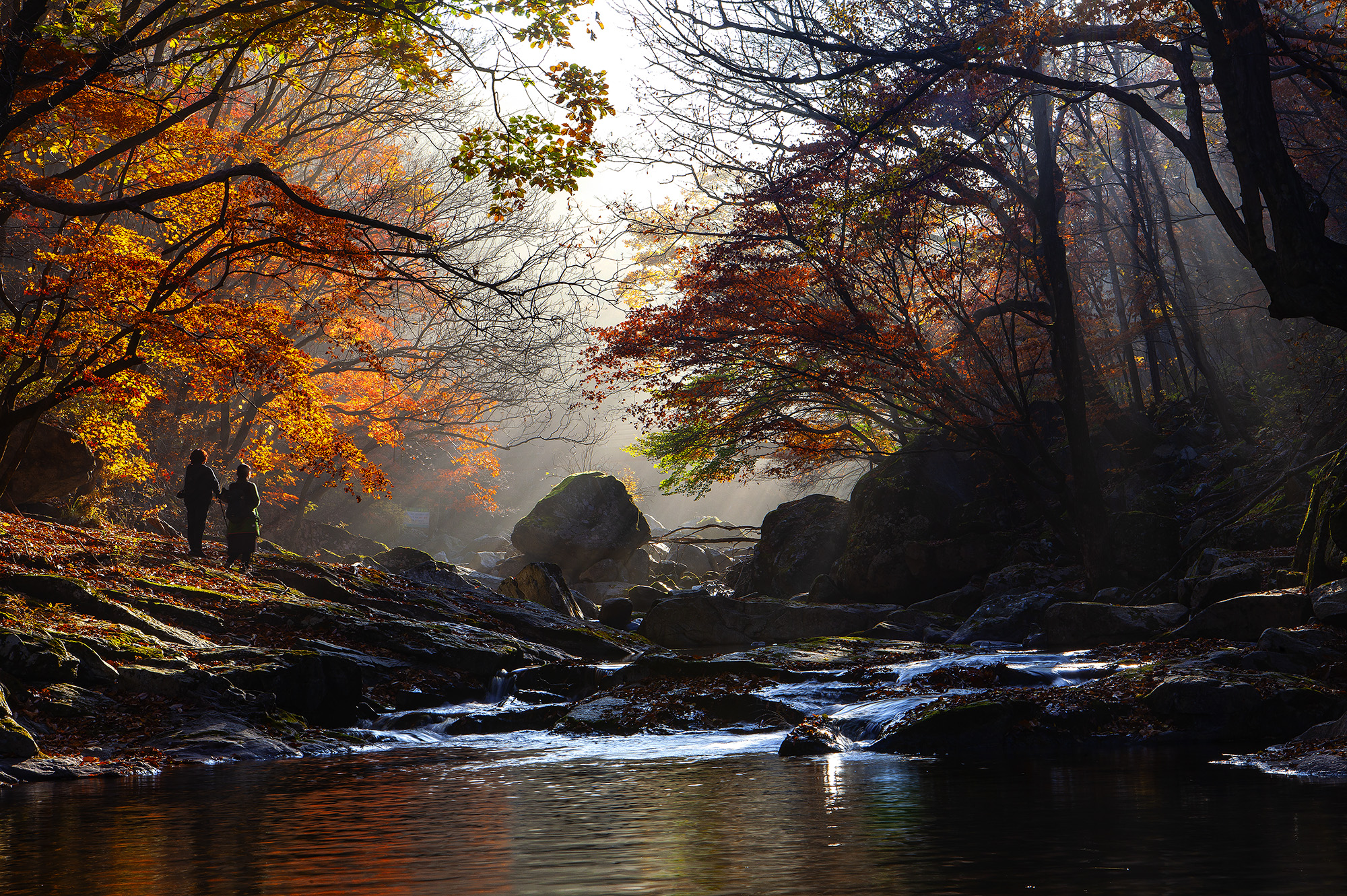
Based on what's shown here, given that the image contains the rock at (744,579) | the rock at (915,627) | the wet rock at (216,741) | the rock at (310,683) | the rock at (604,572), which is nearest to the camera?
the wet rock at (216,741)

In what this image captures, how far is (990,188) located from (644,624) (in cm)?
1042

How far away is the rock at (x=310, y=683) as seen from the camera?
979 cm

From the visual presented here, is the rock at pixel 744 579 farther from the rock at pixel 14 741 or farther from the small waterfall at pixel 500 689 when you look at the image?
the rock at pixel 14 741

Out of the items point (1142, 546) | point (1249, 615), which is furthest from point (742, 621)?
point (1249, 615)

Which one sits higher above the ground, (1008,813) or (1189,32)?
(1189,32)

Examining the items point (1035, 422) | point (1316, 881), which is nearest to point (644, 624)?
point (1035, 422)

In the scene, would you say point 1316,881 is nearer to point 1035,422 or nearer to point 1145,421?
point 1035,422

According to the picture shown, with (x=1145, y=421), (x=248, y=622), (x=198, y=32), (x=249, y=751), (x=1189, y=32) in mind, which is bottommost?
(x=249, y=751)

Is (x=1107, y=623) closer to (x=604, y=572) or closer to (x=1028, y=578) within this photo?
(x=1028, y=578)

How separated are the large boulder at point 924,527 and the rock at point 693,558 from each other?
15.3 meters

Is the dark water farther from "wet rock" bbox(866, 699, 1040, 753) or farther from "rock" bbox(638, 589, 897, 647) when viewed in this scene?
"rock" bbox(638, 589, 897, 647)

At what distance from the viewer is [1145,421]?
2070cm

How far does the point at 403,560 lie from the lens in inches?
834

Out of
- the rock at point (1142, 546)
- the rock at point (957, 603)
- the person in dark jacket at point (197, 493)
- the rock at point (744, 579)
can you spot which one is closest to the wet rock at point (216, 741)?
the person in dark jacket at point (197, 493)
